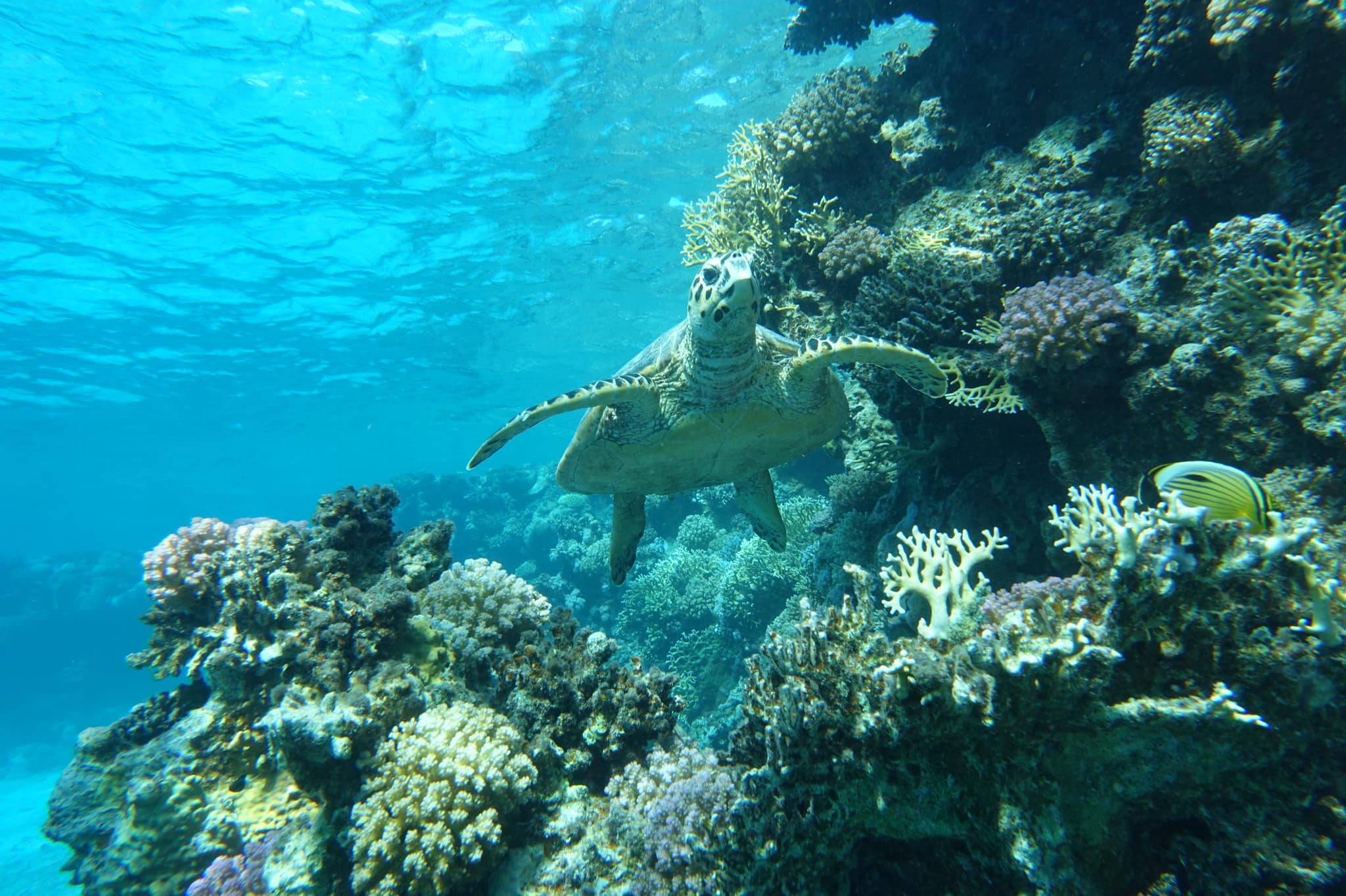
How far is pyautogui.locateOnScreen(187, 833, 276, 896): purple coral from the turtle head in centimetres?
412

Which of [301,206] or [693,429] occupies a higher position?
[301,206]

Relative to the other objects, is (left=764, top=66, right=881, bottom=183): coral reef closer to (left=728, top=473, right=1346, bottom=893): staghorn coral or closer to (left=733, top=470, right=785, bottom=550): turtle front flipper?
(left=733, top=470, right=785, bottom=550): turtle front flipper

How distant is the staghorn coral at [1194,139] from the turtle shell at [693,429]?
3.00 m

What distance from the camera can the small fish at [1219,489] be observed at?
2156 millimetres

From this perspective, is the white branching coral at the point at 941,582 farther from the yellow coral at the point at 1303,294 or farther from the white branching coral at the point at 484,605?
the white branching coral at the point at 484,605

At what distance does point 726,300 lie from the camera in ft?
12.1

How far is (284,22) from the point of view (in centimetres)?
1170

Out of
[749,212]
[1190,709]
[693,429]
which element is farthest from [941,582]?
[749,212]

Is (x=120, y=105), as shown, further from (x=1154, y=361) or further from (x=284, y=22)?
(x=1154, y=361)

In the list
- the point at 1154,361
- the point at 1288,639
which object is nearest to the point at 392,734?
the point at 1288,639

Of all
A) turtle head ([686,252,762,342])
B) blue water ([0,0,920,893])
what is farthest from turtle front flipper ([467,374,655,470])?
blue water ([0,0,920,893])

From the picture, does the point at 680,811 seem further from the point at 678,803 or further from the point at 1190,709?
the point at 1190,709

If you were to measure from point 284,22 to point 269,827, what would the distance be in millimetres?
15419

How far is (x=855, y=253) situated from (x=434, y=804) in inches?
226
